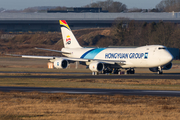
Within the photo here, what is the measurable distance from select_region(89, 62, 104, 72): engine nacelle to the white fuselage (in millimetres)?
2797

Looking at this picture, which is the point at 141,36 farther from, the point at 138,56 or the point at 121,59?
the point at 138,56

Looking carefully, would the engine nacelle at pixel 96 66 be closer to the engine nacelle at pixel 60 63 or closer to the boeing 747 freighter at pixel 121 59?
the boeing 747 freighter at pixel 121 59

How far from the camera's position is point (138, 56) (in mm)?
50906

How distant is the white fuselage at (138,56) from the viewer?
49.2 metres

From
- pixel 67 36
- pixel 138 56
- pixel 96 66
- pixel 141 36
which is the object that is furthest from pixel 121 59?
pixel 141 36

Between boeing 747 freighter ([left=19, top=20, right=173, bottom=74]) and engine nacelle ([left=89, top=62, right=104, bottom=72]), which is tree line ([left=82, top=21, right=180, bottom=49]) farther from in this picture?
engine nacelle ([left=89, top=62, right=104, bottom=72])

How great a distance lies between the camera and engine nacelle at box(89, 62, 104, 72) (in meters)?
51.9

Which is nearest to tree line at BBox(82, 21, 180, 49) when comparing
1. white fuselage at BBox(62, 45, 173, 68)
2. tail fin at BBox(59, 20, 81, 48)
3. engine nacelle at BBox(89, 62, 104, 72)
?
tail fin at BBox(59, 20, 81, 48)

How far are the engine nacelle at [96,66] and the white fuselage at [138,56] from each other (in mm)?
2797

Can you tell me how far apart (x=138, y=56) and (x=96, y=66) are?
22.2 ft

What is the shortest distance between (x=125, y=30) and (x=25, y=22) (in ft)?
182

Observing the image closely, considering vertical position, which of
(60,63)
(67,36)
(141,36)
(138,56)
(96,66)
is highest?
(67,36)

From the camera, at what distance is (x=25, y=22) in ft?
532

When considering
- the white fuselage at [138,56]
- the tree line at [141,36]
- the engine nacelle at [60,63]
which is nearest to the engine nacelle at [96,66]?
the white fuselage at [138,56]
